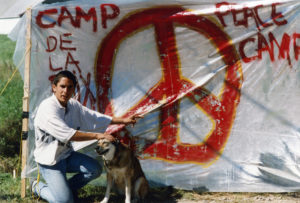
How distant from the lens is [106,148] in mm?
4297

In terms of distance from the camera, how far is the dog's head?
4.27 m

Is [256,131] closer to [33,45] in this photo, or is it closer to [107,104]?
[107,104]

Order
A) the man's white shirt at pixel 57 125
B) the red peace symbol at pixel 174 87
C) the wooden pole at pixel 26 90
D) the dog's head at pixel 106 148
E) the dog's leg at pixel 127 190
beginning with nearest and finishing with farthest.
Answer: the man's white shirt at pixel 57 125 → the dog's head at pixel 106 148 → the dog's leg at pixel 127 190 → the wooden pole at pixel 26 90 → the red peace symbol at pixel 174 87

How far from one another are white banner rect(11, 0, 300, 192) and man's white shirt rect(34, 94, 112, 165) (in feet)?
1.94

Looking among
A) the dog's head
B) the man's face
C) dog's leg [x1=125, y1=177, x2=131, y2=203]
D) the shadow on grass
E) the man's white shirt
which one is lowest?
the shadow on grass

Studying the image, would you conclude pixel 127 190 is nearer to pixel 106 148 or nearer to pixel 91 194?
pixel 106 148

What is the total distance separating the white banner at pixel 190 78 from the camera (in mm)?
4781

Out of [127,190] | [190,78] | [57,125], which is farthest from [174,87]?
[57,125]

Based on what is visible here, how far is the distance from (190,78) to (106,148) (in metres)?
1.44

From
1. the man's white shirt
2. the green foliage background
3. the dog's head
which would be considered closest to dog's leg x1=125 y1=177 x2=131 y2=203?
the dog's head

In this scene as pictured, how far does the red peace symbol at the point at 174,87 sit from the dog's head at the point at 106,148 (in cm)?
79

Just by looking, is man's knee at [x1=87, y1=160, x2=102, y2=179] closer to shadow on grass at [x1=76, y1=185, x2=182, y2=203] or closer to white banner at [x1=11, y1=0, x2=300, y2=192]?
shadow on grass at [x1=76, y1=185, x2=182, y2=203]

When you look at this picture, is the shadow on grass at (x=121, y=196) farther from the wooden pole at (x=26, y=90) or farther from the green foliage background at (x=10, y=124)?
the green foliage background at (x=10, y=124)

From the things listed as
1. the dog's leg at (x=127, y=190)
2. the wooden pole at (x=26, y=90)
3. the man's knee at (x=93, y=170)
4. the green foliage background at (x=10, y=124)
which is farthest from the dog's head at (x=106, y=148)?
the green foliage background at (x=10, y=124)
